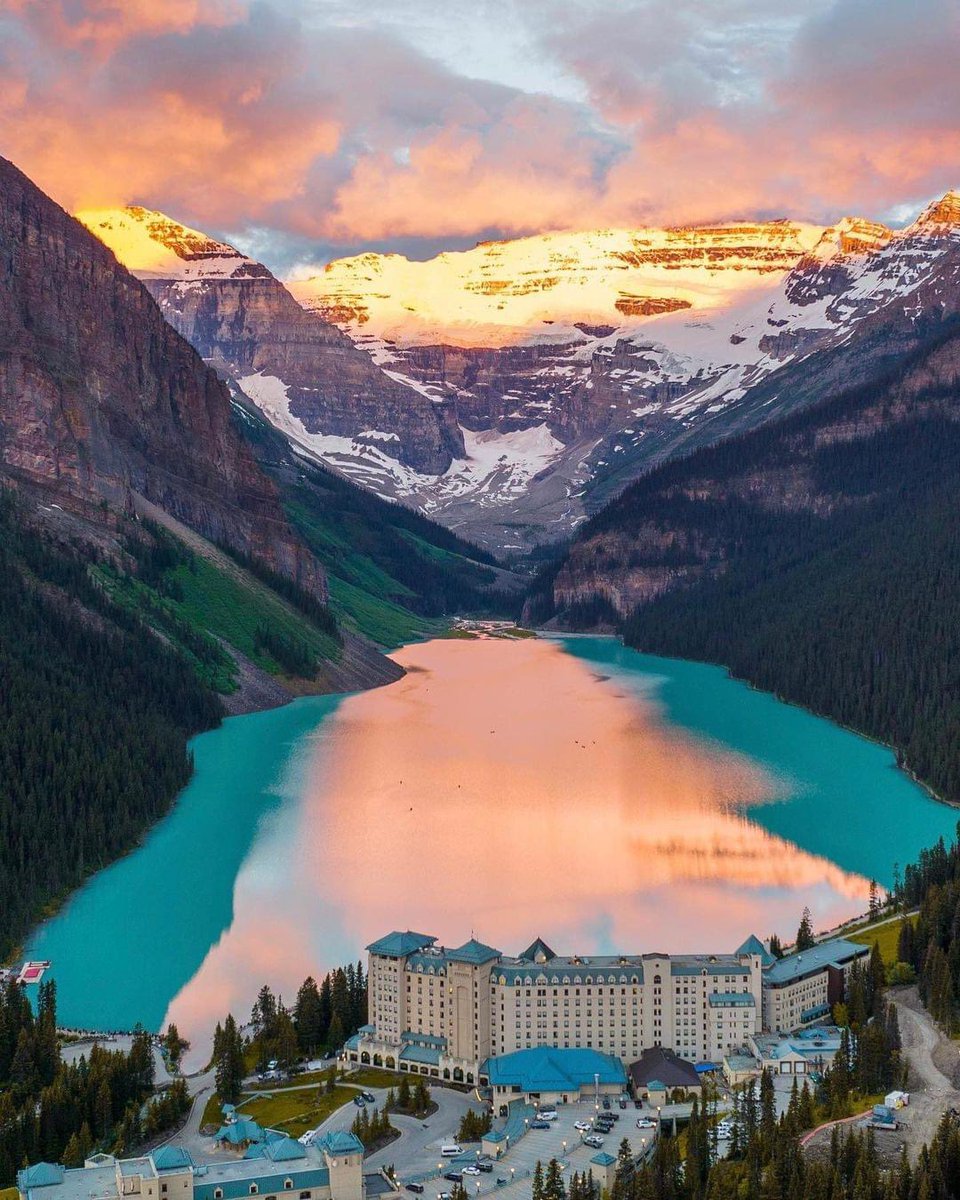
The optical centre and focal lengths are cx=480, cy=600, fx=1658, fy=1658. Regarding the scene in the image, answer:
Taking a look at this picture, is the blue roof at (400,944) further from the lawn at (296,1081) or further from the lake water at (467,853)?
the lake water at (467,853)

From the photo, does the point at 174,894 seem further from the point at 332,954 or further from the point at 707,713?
the point at 707,713

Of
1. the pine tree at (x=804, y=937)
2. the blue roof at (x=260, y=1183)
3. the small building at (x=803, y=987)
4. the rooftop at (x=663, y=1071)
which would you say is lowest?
the blue roof at (x=260, y=1183)

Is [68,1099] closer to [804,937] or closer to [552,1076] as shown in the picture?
[552,1076]

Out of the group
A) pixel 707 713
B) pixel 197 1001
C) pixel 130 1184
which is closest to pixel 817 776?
pixel 707 713

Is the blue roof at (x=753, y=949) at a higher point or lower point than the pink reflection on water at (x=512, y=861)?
lower

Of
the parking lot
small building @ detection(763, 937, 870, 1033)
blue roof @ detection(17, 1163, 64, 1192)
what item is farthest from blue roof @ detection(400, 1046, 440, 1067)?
blue roof @ detection(17, 1163, 64, 1192)

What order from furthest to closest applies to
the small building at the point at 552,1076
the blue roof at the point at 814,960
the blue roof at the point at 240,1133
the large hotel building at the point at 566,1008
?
the blue roof at the point at 814,960 → the large hotel building at the point at 566,1008 → the small building at the point at 552,1076 → the blue roof at the point at 240,1133

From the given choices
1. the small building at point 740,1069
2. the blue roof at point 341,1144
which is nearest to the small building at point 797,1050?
the small building at point 740,1069
